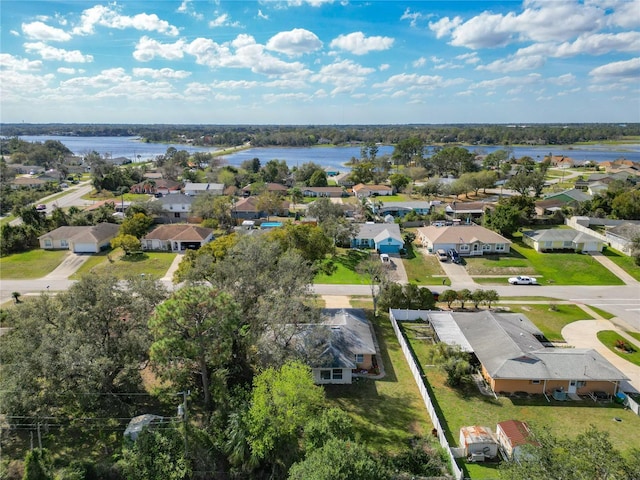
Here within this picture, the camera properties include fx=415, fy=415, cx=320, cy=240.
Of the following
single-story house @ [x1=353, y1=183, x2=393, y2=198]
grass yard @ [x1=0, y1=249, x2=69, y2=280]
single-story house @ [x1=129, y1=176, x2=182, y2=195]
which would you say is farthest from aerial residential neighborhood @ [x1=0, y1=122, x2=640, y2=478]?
single-story house @ [x1=129, y1=176, x2=182, y2=195]

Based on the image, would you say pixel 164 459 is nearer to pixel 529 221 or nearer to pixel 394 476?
pixel 394 476

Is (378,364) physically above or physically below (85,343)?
below

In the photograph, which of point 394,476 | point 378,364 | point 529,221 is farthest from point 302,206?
point 394,476

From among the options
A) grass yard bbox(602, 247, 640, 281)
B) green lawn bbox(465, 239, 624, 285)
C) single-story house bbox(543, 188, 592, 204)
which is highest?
single-story house bbox(543, 188, 592, 204)

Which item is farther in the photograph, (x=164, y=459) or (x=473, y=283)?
(x=473, y=283)

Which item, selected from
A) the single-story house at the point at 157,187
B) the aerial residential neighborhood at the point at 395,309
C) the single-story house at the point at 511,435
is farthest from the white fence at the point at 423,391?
the single-story house at the point at 157,187

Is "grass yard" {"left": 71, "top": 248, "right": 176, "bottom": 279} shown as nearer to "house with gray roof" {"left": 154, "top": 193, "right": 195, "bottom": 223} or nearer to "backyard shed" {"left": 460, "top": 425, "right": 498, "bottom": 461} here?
"house with gray roof" {"left": 154, "top": 193, "right": 195, "bottom": 223}

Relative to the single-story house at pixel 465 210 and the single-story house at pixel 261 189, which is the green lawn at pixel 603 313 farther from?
the single-story house at pixel 261 189
